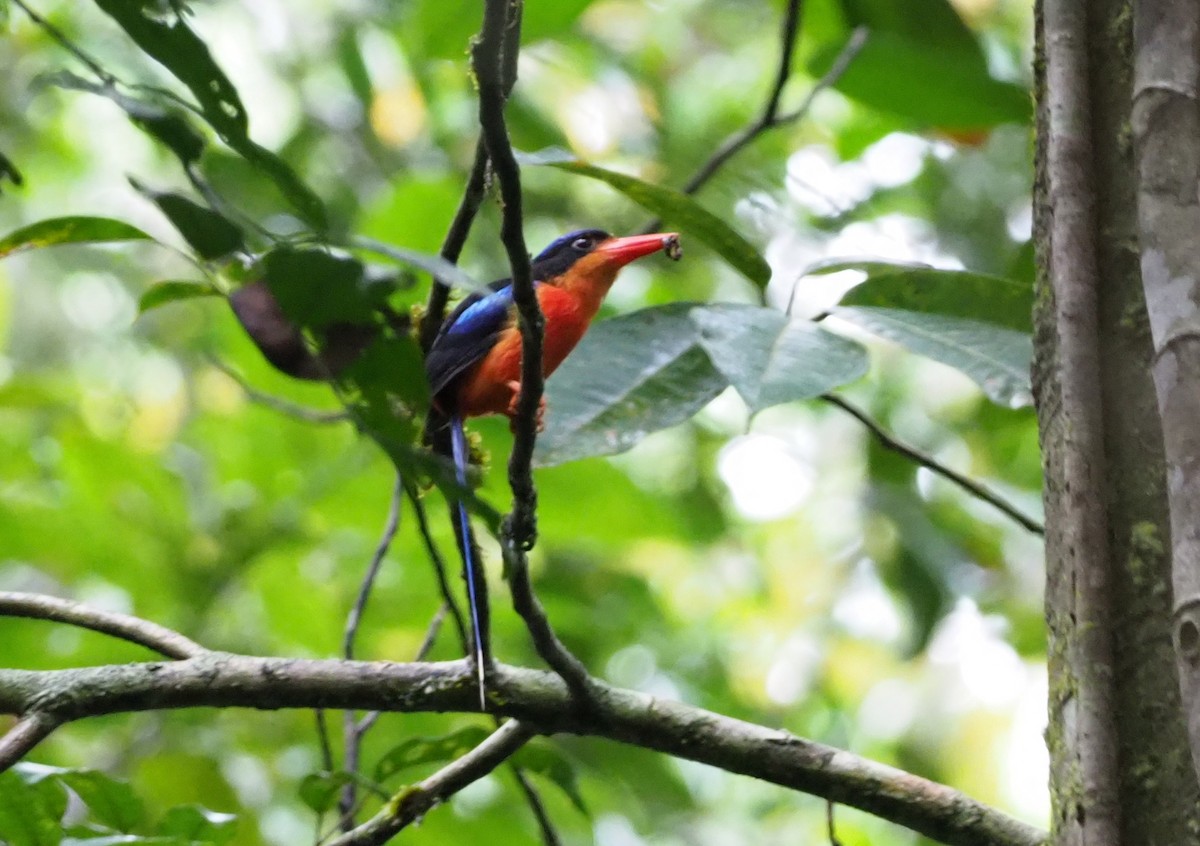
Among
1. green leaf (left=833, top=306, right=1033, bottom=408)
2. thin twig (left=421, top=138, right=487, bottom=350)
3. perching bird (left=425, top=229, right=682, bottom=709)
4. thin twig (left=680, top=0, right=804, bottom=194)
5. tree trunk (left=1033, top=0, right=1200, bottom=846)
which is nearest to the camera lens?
tree trunk (left=1033, top=0, right=1200, bottom=846)

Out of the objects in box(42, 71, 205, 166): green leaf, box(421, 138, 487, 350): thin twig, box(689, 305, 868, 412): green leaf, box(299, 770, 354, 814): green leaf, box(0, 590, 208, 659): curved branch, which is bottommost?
box(299, 770, 354, 814): green leaf

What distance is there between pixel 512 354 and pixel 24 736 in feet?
4.92

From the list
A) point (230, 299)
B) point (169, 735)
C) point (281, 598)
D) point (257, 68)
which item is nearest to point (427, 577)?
point (281, 598)

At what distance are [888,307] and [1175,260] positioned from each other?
79 centimetres

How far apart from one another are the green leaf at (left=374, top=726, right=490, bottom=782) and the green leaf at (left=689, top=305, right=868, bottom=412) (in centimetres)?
79

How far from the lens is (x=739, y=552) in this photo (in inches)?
274

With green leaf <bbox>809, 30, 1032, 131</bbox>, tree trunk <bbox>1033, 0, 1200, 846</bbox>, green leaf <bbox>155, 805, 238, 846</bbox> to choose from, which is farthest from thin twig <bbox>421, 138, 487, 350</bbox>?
green leaf <bbox>809, 30, 1032, 131</bbox>

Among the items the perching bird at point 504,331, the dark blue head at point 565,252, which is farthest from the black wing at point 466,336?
the dark blue head at point 565,252

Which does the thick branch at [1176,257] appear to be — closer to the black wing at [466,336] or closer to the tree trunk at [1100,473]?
the tree trunk at [1100,473]

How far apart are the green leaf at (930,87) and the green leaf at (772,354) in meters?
0.96

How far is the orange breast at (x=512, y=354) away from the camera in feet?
9.66

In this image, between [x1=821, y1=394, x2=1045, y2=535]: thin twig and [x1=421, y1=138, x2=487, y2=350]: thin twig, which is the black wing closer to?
[x1=421, y1=138, x2=487, y2=350]: thin twig

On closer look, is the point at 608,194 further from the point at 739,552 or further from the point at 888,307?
the point at 888,307

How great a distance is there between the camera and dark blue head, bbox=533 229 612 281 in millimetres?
3262
